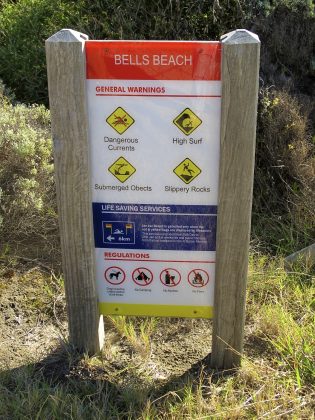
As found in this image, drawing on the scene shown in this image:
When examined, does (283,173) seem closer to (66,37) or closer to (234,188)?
(234,188)

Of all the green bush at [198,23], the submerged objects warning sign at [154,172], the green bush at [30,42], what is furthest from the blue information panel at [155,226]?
the green bush at [30,42]

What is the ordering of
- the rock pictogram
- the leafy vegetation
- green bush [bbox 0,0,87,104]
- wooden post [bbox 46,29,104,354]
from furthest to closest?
green bush [bbox 0,0,87,104], the leafy vegetation, the rock pictogram, wooden post [bbox 46,29,104,354]

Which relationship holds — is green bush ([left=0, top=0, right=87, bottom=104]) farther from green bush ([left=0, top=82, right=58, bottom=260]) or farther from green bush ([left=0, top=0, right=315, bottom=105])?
green bush ([left=0, top=82, right=58, bottom=260])

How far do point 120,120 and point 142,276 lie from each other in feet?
2.57

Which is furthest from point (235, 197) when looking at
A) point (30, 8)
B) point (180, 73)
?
point (30, 8)

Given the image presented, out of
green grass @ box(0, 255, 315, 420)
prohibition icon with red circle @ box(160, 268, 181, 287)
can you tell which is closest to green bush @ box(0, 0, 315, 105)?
green grass @ box(0, 255, 315, 420)

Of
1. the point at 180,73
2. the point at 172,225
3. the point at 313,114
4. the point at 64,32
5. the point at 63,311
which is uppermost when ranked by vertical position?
the point at 64,32

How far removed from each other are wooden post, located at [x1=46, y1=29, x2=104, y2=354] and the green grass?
19cm

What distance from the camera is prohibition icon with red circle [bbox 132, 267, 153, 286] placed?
2.74 m

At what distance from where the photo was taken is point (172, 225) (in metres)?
2.63

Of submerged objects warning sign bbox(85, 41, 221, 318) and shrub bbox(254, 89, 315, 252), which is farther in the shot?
shrub bbox(254, 89, 315, 252)

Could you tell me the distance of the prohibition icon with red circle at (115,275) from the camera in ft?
9.05

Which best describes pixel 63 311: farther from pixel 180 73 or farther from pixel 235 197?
pixel 180 73

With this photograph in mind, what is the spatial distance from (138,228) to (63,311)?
1.03m
